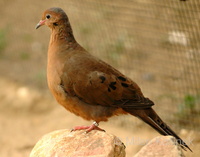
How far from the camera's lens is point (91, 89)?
156 inches

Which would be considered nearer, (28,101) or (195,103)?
(195,103)

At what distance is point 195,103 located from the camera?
19.5 feet

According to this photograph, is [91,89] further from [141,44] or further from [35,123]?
[141,44]

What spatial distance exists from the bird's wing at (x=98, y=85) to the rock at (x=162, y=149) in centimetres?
81

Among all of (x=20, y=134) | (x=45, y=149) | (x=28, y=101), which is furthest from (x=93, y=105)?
(x=28, y=101)

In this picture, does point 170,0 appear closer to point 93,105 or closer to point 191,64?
point 191,64

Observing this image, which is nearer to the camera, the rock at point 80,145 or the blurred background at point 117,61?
the rock at point 80,145

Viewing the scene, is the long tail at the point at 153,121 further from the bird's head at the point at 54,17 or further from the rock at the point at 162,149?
the bird's head at the point at 54,17

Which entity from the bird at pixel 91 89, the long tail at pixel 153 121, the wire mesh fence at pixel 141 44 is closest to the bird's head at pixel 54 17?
the bird at pixel 91 89

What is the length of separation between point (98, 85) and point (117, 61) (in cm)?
341

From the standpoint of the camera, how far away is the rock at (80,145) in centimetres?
336

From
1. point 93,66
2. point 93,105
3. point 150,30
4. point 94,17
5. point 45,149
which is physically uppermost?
point 94,17

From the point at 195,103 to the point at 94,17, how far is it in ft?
8.76

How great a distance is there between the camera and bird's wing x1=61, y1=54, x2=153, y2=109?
12.9ft
